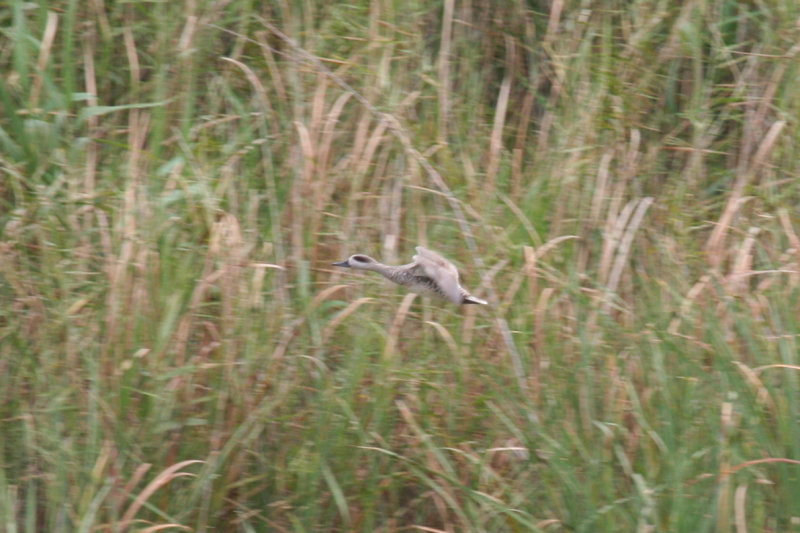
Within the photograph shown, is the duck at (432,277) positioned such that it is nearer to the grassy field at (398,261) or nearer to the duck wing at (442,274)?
the duck wing at (442,274)

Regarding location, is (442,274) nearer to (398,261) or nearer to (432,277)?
(432,277)

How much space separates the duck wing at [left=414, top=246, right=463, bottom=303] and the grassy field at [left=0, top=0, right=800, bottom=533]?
35 centimetres

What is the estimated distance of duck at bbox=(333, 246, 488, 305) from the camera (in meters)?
3.02

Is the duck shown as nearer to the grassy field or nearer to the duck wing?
the duck wing

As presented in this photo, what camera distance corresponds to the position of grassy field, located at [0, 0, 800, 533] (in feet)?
10.4

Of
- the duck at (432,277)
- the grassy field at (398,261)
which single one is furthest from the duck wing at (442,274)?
the grassy field at (398,261)

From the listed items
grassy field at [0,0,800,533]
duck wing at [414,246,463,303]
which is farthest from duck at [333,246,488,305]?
grassy field at [0,0,800,533]

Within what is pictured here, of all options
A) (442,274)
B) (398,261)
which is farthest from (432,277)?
(398,261)

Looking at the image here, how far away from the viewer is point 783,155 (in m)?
4.32

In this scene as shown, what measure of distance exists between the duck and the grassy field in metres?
0.32

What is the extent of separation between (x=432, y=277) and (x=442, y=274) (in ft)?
0.11

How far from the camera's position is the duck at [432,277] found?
3.02 m

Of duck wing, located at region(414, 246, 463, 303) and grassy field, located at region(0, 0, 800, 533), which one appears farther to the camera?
grassy field, located at region(0, 0, 800, 533)

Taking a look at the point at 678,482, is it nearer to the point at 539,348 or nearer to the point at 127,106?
the point at 539,348
